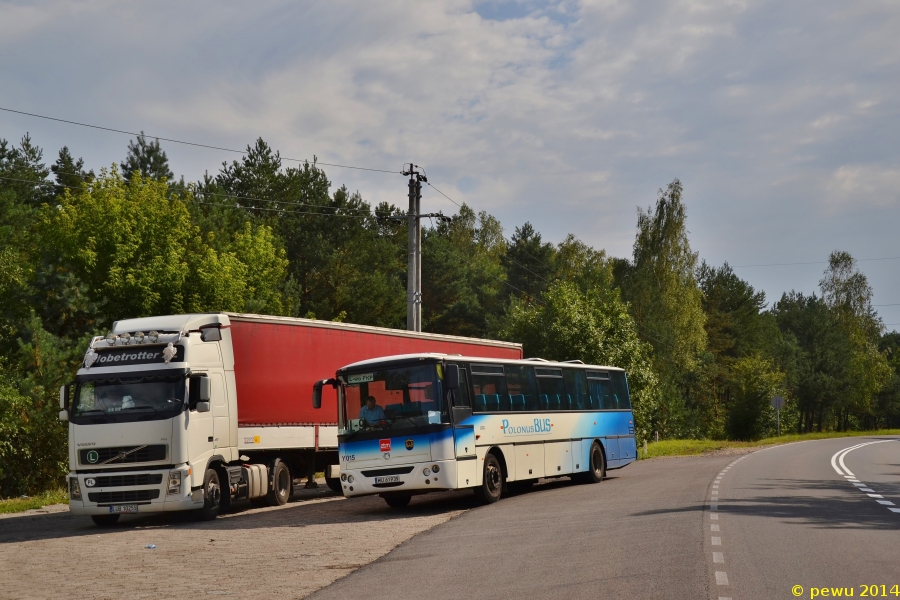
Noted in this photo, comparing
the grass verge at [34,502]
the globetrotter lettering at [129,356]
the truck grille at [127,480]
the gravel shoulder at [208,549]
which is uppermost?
the globetrotter lettering at [129,356]

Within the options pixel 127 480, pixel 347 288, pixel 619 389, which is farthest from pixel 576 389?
pixel 347 288

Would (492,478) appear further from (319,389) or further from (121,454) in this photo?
(121,454)

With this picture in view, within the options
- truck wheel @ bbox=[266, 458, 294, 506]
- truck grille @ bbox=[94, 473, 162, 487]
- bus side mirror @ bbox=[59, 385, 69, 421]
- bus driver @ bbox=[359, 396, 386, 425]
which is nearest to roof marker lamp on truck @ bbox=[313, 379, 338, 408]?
bus driver @ bbox=[359, 396, 386, 425]

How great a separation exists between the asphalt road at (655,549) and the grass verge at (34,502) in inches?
414

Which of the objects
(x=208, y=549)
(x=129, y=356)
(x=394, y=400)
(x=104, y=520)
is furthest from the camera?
(x=394, y=400)

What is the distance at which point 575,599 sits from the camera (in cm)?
877

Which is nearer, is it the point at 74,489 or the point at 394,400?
the point at 74,489

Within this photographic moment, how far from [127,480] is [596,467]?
1220 centimetres

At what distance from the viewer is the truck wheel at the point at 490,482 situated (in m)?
20.0

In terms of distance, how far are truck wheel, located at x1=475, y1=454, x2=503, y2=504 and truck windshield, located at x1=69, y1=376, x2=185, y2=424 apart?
5986 millimetres

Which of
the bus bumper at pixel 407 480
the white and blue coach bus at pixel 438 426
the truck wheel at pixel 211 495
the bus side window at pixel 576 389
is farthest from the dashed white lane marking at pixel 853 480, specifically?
the truck wheel at pixel 211 495

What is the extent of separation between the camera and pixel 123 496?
1772 cm

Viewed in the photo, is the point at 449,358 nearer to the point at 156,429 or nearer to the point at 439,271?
the point at 156,429

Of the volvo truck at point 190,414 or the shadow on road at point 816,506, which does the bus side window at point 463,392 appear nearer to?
the volvo truck at point 190,414
